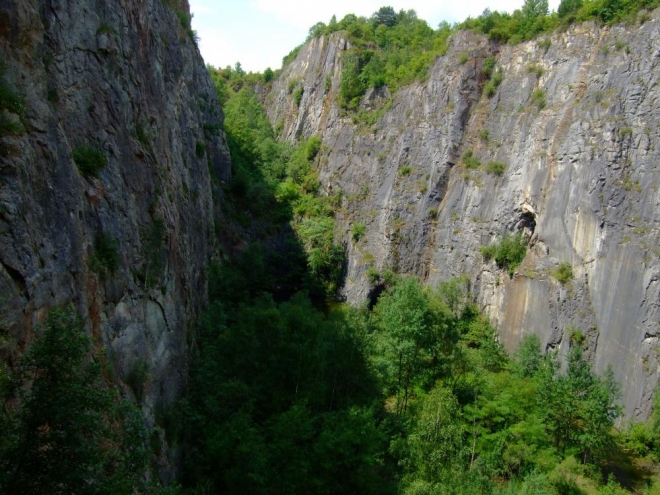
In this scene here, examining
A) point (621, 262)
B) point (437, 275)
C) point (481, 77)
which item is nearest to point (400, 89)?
point (481, 77)

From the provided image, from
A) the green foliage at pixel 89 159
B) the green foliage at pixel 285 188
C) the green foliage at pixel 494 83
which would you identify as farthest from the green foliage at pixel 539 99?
the green foliage at pixel 89 159

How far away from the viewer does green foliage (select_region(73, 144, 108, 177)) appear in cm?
1578

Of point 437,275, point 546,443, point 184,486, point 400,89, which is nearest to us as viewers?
point 184,486

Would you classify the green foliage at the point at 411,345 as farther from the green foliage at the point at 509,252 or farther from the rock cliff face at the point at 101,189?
the rock cliff face at the point at 101,189

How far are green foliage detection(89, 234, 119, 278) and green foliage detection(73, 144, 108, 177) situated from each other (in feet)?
6.51

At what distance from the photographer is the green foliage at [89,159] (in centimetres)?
1578

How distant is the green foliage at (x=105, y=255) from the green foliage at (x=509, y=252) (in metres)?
28.6

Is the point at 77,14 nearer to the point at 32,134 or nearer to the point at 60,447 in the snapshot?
the point at 32,134

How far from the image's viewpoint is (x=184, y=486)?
66.3ft

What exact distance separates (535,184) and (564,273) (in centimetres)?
721

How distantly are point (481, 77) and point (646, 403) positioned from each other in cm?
3008

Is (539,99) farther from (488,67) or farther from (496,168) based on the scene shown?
(488,67)

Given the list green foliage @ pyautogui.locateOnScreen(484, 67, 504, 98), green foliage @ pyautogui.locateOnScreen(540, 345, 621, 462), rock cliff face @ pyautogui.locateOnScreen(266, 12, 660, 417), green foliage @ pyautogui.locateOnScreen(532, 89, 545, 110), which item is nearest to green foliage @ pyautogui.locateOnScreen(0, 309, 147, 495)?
green foliage @ pyautogui.locateOnScreen(540, 345, 621, 462)

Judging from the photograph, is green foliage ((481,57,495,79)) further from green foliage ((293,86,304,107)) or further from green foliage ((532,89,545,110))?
green foliage ((293,86,304,107))
